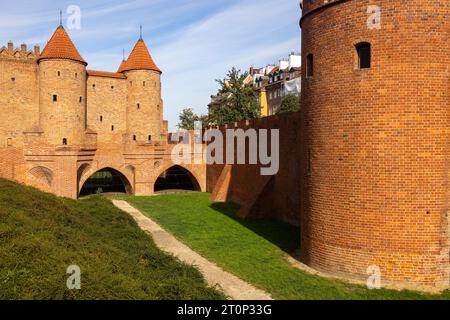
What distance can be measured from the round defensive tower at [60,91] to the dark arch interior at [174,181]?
8.89 meters

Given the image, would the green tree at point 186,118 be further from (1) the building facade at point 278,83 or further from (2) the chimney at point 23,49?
(2) the chimney at point 23,49

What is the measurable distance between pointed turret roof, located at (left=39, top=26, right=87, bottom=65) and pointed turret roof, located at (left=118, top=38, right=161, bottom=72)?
3.55 m

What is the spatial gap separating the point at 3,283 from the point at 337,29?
29.1 feet

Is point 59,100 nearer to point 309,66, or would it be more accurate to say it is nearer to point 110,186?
point 110,186

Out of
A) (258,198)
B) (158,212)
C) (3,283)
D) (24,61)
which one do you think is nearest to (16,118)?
(24,61)

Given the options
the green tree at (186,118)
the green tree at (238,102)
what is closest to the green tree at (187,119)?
the green tree at (186,118)

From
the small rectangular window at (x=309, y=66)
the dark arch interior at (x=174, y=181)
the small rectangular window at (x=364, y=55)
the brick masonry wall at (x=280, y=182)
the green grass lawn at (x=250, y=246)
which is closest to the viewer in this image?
the green grass lawn at (x=250, y=246)

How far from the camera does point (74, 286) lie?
7176 millimetres

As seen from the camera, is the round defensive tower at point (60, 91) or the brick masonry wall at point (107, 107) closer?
the round defensive tower at point (60, 91)

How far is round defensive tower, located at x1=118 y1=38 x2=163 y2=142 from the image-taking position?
91.3ft

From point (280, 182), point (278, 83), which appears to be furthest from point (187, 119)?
point (280, 182)

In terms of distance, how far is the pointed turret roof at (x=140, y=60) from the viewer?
91.2 feet

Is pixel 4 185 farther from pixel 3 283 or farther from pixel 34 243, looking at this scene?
pixel 3 283

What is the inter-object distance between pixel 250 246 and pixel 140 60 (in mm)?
18413
